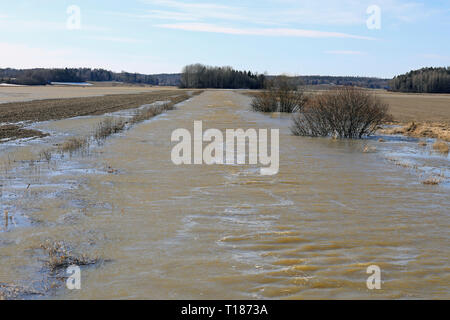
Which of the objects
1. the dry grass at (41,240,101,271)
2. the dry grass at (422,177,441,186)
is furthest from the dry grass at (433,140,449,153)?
the dry grass at (41,240,101,271)

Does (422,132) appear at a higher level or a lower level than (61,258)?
higher

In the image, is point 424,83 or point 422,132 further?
point 424,83

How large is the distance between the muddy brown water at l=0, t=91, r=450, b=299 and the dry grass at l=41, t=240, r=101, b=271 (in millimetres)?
169

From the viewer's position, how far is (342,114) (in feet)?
81.3

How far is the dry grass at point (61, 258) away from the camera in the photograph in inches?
267

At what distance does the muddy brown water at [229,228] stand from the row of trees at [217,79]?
525ft

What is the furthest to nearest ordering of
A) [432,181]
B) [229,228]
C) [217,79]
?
[217,79] → [432,181] → [229,228]

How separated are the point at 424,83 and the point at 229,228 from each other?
491ft

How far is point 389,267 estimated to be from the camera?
704cm

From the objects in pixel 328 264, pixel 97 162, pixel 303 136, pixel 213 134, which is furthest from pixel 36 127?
pixel 328 264

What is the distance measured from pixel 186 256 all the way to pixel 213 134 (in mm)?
17096

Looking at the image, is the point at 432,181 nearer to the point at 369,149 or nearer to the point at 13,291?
the point at 369,149

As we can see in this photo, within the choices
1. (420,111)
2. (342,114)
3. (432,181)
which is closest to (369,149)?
(342,114)

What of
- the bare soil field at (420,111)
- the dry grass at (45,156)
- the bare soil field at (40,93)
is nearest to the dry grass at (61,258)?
the dry grass at (45,156)
